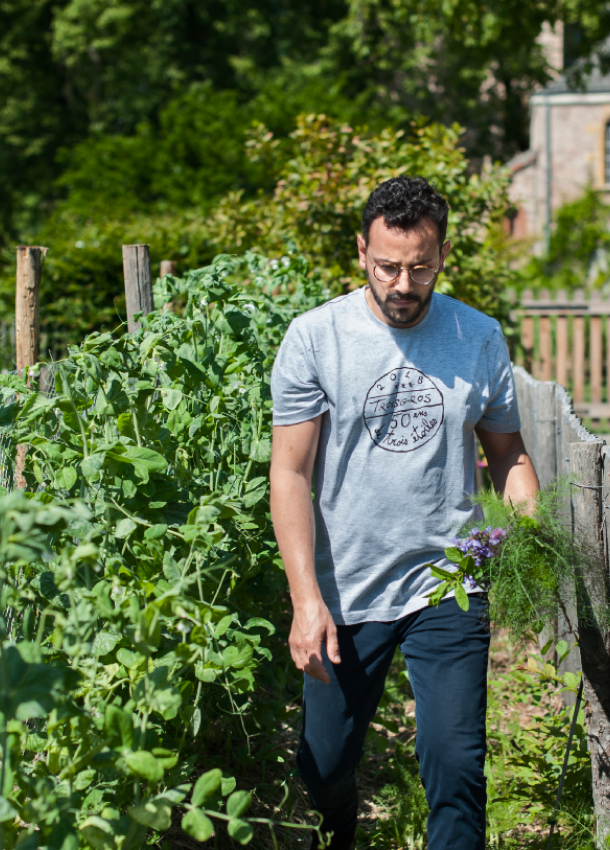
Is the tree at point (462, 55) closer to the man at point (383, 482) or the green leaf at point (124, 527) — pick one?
the man at point (383, 482)

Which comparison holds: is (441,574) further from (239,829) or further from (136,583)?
(239,829)

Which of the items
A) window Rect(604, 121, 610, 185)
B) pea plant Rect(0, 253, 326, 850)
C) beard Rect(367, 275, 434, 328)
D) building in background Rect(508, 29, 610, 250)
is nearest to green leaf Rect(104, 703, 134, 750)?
pea plant Rect(0, 253, 326, 850)

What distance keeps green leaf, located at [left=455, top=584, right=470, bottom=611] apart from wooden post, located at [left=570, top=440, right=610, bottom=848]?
370mm

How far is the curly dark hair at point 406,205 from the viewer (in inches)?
80.6

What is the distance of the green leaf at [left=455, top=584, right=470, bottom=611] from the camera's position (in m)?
2.06

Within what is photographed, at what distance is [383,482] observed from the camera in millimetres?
2105

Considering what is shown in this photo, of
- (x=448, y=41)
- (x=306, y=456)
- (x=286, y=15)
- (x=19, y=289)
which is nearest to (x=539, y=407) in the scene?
(x=306, y=456)

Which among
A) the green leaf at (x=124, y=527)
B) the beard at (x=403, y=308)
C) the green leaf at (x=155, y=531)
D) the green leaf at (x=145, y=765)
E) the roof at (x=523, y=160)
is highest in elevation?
the roof at (x=523, y=160)

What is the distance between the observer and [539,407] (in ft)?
12.6

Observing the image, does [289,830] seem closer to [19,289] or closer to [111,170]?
[19,289]

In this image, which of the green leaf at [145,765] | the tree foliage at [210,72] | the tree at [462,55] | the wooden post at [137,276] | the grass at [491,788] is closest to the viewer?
the green leaf at [145,765]

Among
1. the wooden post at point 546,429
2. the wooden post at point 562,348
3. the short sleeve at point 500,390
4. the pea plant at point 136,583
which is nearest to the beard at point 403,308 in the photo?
the short sleeve at point 500,390

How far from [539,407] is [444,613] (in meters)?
1.96

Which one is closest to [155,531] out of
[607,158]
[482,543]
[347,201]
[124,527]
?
[124,527]
